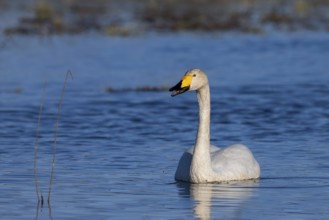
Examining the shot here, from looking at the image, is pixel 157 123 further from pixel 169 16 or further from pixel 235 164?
pixel 169 16

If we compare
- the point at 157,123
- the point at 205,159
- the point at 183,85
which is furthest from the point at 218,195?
the point at 157,123

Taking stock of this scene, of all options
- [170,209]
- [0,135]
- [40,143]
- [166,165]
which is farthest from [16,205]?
[0,135]

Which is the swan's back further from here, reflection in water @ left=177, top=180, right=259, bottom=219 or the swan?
reflection in water @ left=177, top=180, right=259, bottom=219

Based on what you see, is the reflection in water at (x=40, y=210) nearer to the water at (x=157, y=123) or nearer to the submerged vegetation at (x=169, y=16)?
the water at (x=157, y=123)

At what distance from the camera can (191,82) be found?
1201 centimetres

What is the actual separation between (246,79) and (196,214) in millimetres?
13315

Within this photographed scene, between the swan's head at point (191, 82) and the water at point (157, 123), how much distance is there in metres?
1.06

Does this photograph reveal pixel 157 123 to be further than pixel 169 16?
No

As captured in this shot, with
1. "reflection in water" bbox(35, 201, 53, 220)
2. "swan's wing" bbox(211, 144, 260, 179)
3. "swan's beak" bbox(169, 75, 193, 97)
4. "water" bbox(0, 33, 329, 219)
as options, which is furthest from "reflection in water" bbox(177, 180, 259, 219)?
"reflection in water" bbox(35, 201, 53, 220)

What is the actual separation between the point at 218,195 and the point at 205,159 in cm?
82

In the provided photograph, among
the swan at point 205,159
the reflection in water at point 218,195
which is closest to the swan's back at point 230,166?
the swan at point 205,159

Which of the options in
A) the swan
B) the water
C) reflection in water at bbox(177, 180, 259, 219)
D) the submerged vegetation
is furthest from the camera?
the submerged vegetation

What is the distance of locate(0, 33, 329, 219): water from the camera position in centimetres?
1060

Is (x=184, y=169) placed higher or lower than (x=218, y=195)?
higher
